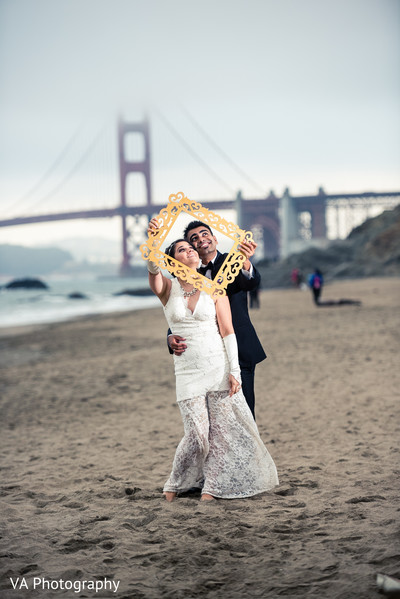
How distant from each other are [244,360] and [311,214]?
4204 cm

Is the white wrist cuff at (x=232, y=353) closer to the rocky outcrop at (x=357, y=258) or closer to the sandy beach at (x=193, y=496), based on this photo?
the sandy beach at (x=193, y=496)

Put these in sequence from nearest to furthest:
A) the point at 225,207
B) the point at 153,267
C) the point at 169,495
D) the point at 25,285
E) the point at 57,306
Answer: the point at 153,267
the point at 169,495
the point at 57,306
the point at 225,207
the point at 25,285

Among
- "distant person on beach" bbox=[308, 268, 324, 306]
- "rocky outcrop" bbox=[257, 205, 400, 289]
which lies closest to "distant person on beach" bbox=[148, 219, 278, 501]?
"distant person on beach" bbox=[308, 268, 324, 306]

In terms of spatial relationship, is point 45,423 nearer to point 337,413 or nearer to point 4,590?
point 337,413

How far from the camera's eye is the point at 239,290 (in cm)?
314

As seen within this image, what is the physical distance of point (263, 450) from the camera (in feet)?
10.5

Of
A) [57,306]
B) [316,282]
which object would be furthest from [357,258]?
[316,282]

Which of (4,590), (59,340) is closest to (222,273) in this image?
(4,590)

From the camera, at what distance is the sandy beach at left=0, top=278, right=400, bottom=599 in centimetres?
245

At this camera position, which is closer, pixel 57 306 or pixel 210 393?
pixel 210 393

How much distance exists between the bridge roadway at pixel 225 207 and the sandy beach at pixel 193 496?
85.9 feet

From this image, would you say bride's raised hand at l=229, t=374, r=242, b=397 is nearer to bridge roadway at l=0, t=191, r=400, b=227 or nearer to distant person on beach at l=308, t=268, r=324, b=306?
distant person on beach at l=308, t=268, r=324, b=306

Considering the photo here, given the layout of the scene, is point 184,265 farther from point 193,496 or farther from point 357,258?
point 357,258

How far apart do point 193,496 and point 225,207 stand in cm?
3353
